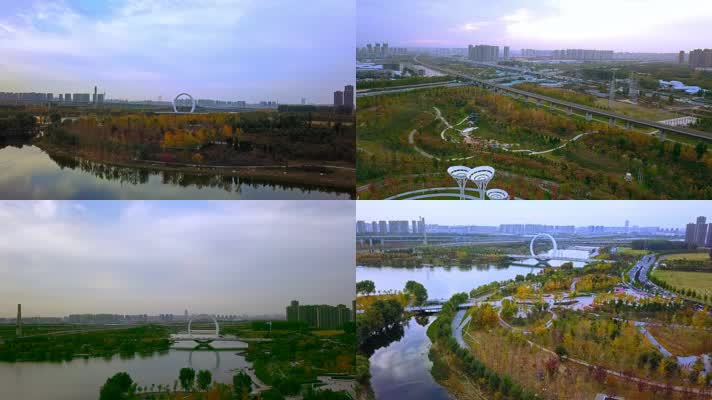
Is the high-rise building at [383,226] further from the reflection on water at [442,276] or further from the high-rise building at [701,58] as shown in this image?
the high-rise building at [701,58]

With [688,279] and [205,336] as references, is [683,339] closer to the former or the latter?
[688,279]

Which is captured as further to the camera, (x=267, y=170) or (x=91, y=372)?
(x=267, y=170)

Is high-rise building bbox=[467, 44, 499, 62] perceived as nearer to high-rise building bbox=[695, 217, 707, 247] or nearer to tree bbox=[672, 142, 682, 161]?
tree bbox=[672, 142, 682, 161]

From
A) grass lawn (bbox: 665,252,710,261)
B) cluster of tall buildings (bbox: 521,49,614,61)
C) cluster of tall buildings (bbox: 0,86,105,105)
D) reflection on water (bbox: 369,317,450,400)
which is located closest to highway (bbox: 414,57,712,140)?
cluster of tall buildings (bbox: 521,49,614,61)

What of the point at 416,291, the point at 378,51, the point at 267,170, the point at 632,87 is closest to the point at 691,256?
the point at 632,87

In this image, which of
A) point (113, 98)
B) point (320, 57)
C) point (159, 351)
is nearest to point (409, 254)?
point (320, 57)

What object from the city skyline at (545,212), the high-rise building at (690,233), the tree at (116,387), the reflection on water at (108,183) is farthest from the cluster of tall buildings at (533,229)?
the tree at (116,387)
